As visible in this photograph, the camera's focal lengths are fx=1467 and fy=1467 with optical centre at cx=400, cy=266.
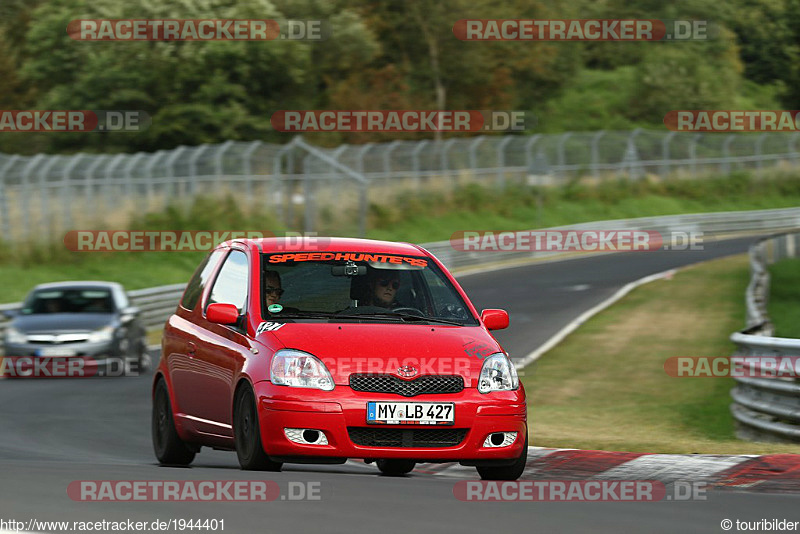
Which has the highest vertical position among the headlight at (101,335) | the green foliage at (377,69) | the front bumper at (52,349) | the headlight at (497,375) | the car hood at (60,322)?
the green foliage at (377,69)

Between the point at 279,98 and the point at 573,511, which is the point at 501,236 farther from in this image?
the point at 573,511

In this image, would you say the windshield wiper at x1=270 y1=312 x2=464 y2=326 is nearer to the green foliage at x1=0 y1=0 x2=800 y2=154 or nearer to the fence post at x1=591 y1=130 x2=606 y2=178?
the green foliage at x1=0 y1=0 x2=800 y2=154

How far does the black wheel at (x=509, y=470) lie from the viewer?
29.9 ft

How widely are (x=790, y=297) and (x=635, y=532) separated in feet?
67.0

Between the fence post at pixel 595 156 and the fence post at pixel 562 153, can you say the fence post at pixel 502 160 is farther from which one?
the fence post at pixel 595 156

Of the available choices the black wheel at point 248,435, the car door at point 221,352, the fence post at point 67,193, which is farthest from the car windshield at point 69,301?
the fence post at point 67,193

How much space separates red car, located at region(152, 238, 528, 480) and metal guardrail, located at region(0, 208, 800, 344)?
18.1m

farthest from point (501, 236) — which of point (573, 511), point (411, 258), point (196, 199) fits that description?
point (573, 511)

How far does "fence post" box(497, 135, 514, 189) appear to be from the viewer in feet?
179

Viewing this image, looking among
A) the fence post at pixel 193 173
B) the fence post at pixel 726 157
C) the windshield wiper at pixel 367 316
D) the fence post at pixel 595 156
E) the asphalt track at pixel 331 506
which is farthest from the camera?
the fence post at pixel 726 157

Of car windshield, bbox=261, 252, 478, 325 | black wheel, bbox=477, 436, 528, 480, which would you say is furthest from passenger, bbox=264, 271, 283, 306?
black wheel, bbox=477, 436, 528, 480

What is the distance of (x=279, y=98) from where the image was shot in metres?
61.2

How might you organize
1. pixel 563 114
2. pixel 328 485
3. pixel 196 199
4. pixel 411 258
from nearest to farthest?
1. pixel 328 485
2. pixel 411 258
3. pixel 196 199
4. pixel 563 114

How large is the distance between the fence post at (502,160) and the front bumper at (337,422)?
4610cm
